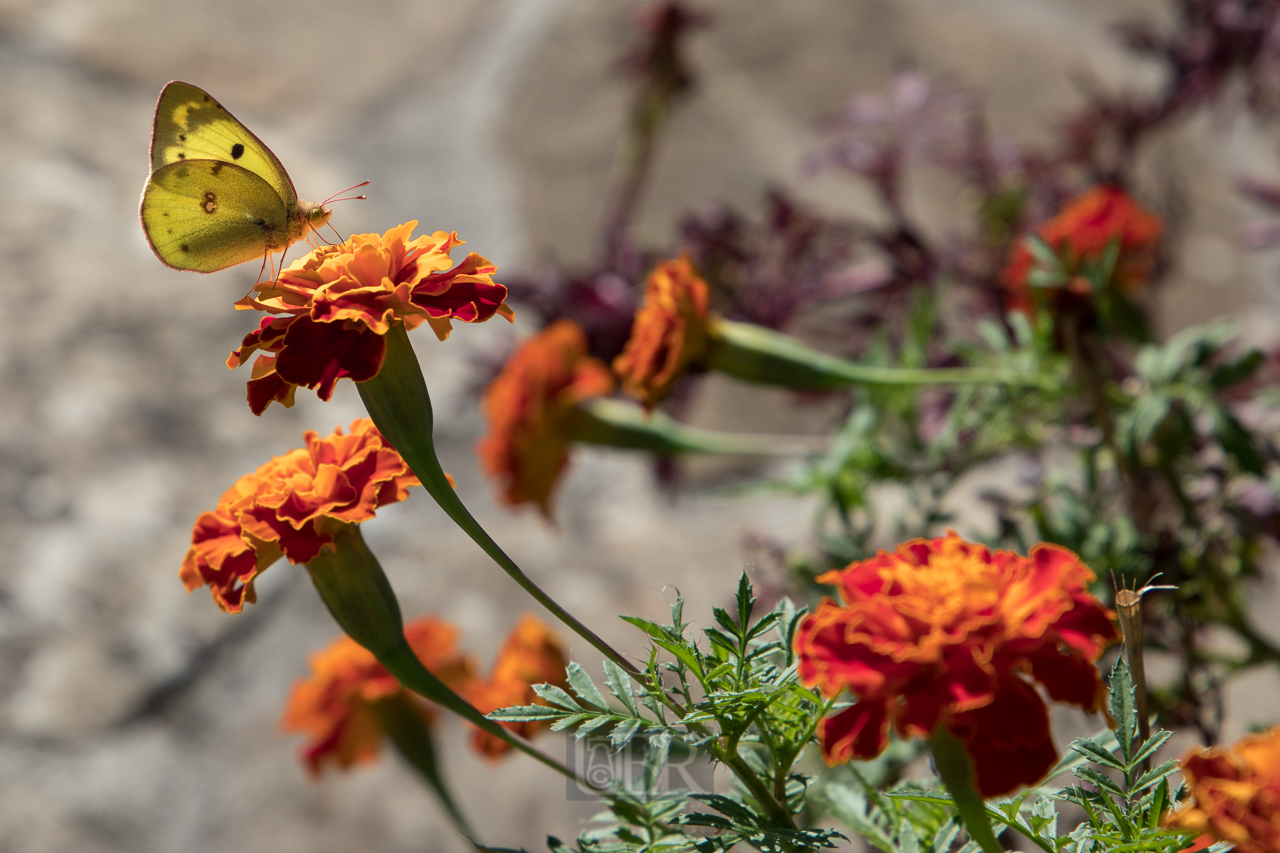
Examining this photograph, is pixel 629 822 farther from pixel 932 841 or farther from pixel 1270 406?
pixel 1270 406

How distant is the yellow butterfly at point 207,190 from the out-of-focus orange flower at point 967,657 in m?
0.35

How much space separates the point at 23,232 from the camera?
4.95ft

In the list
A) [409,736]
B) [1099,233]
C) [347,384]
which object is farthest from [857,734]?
[347,384]

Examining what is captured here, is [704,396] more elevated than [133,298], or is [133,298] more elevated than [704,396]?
[133,298]

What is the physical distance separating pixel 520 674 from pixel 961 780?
0.36 m

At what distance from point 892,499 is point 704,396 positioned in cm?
32

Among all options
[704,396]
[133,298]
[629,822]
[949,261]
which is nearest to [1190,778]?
[629,822]

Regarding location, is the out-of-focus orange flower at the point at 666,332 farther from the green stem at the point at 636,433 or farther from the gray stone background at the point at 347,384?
the gray stone background at the point at 347,384

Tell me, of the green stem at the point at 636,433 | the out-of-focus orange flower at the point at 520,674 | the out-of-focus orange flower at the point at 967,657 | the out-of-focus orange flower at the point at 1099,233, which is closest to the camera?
the out-of-focus orange flower at the point at 967,657

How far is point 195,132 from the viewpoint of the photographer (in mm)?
504

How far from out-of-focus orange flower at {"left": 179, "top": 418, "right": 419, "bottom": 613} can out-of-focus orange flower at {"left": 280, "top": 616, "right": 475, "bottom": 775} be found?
0.29 meters

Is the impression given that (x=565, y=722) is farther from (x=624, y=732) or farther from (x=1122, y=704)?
(x=1122, y=704)

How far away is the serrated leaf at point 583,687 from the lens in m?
0.42

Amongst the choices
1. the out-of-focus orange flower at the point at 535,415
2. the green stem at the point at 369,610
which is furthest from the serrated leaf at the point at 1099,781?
the out-of-focus orange flower at the point at 535,415
